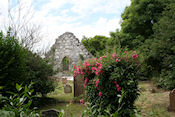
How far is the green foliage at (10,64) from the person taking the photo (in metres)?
3.18

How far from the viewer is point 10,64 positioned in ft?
10.9

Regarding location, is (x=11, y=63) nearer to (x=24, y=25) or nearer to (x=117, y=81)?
(x=117, y=81)

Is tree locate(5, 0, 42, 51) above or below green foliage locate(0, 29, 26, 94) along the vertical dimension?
above

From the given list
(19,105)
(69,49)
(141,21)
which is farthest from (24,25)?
(141,21)

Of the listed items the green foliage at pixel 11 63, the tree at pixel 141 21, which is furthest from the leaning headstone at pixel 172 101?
the tree at pixel 141 21

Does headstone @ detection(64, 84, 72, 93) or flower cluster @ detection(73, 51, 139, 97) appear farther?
headstone @ detection(64, 84, 72, 93)

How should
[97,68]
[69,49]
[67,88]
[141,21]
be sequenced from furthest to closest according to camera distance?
[69,49] → [141,21] → [67,88] → [97,68]

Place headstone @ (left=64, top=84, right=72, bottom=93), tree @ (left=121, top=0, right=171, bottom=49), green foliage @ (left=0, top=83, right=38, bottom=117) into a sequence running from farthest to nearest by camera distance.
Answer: tree @ (left=121, top=0, right=171, bottom=49)
headstone @ (left=64, top=84, right=72, bottom=93)
green foliage @ (left=0, top=83, right=38, bottom=117)

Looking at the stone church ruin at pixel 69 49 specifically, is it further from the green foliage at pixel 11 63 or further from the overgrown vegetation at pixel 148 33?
the green foliage at pixel 11 63

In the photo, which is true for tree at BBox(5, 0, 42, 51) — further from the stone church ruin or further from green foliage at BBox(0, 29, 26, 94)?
the stone church ruin

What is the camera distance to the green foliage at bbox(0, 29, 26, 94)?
3.18 meters

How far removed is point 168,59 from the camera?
7.48m

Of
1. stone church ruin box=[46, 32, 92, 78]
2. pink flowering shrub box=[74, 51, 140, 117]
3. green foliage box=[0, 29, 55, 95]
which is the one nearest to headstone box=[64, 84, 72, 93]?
green foliage box=[0, 29, 55, 95]

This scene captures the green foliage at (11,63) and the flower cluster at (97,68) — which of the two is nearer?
the green foliage at (11,63)
